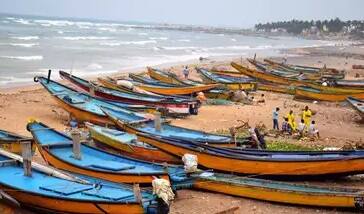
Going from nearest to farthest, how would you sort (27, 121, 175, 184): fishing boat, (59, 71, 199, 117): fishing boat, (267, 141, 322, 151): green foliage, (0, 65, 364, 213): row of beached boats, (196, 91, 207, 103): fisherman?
(0, 65, 364, 213): row of beached boats < (27, 121, 175, 184): fishing boat < (267, 141, 322, 151): green foliage < (59, 71, 199, 117): fishing boat < (196, 91, 207, 103): fisherman

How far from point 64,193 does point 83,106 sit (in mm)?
9286

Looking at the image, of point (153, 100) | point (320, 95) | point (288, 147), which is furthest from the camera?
point (320, 95)

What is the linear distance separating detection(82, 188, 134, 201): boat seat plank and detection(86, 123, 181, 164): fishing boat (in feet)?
11.2

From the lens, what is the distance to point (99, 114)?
1775cm

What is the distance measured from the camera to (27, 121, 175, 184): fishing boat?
10891 mm

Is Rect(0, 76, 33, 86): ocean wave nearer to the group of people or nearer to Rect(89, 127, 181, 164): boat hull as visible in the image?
Rect(89, 127, 181, 164): boat hull

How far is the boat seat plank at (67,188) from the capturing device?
963 centimetres

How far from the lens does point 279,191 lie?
35.6 ft

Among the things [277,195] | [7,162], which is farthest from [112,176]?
[277,195]

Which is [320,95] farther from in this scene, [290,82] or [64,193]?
[64,193]

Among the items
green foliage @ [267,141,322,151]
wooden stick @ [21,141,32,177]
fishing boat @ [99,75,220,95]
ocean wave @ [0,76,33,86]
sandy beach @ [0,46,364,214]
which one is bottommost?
ocean wave @ [0,76,33,86]

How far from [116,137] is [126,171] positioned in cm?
315

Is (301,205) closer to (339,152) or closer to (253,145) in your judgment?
(339,152)

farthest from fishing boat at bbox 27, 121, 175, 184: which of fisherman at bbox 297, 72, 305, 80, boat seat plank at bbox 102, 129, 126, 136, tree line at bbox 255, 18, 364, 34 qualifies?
tree line at bbox 255, 18, 364, 34
